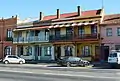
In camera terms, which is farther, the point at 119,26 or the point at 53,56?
the point at 53,56

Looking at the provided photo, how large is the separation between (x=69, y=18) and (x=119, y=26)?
32.6ft

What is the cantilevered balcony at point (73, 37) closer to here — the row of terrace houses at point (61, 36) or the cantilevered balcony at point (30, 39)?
the row of terrace houses at point (61, 36)

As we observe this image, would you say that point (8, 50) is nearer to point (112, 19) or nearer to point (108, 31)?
point (108, 31)

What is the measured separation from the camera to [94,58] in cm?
5088

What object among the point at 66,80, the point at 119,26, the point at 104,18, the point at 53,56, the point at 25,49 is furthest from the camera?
the point at 25,49

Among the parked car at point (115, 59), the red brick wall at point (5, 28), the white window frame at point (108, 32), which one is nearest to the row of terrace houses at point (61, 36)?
the white window frame at point (108, 32)

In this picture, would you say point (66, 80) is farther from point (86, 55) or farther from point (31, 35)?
point (31, 35)

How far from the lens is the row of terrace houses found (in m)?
51.2

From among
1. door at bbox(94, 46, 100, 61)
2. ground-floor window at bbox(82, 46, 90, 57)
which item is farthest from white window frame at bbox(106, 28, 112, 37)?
ground-floor window at bbox(82, 46, 90, 57)

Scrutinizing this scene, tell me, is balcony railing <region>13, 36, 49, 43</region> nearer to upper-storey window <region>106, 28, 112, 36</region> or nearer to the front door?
the front door

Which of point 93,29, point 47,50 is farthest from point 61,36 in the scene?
point 93,29

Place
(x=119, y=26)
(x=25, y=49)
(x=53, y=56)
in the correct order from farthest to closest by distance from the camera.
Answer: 1. (x=25, y=49)
2. (x=53, y=56)
3. (x=119, y=26)

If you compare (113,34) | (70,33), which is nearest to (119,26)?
(113,34)

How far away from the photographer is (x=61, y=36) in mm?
55000
